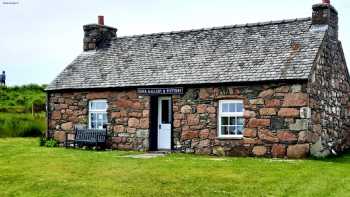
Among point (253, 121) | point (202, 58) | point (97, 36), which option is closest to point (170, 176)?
point (253, 121)

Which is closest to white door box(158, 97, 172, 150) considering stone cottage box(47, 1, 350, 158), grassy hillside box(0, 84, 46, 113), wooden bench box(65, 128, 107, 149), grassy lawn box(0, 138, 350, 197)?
stone cottage box(47, 1, 350, 158)

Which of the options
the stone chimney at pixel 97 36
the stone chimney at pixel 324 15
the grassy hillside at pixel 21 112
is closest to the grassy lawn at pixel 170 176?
the stone chimney at pixel 324 15

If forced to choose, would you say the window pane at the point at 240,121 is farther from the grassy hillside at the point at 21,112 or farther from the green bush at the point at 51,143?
the grassy hillside at the point at 21,112

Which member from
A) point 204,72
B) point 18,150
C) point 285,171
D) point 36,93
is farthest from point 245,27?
point 36,93

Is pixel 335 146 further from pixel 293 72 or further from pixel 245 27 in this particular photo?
pixel 245 27

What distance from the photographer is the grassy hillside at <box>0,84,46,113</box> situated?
122 ft

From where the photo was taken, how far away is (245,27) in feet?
69.9

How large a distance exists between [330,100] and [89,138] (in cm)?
930

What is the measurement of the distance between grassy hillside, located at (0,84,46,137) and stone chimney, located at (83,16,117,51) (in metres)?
6.68

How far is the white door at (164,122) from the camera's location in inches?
807

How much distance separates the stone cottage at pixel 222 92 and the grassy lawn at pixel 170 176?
124 cm

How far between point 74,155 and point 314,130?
26.5 ft

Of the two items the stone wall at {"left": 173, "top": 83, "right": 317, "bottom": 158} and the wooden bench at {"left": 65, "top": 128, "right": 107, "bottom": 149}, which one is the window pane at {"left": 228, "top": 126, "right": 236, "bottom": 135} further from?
the wooden bench at {"left": 65, "top": 128, "right": 107, "bottom": 149}

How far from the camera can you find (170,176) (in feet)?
44.9
